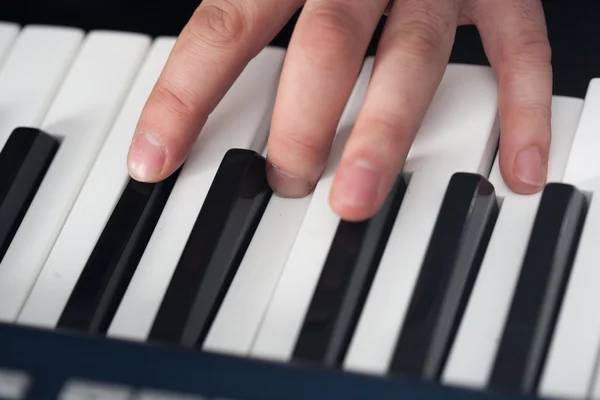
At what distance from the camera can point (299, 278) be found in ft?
2.43

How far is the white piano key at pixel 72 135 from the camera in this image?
805mm

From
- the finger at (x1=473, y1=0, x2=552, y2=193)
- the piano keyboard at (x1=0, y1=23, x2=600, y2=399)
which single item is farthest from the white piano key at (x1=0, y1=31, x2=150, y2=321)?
the finger at (x1=473, y1=0, x2=552, y2=193)

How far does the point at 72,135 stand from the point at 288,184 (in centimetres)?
24

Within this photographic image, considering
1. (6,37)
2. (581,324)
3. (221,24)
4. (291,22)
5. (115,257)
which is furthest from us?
(291,22)

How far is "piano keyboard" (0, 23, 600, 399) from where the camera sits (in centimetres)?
68

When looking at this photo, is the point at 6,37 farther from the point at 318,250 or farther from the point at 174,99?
the point at 318,250

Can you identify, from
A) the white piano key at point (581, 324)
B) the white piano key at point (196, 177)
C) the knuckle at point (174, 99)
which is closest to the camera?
the white piano key at point (581, 324)

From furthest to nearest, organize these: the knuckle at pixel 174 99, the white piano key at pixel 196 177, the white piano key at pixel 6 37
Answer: the white piano key at pixel 6 37 → the knuckle at pixel 174 99 → the white piano key at pixel 196 177

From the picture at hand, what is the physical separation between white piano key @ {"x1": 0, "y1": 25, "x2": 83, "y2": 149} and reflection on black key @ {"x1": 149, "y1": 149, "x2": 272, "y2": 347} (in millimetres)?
246

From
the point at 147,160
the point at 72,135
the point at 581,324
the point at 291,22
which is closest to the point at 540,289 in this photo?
the point at 581,324

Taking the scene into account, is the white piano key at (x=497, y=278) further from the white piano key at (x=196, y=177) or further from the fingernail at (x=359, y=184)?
the white piano key at (x=196, y=177)

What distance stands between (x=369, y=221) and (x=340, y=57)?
0.17 meters

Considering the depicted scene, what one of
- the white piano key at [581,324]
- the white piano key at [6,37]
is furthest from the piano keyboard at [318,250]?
the white piano key at [6,37]

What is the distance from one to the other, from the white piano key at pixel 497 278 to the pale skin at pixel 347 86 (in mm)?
13
